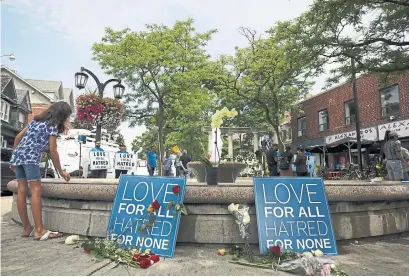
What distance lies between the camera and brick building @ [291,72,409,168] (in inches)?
803

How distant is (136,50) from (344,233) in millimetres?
20888

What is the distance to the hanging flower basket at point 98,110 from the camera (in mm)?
8773

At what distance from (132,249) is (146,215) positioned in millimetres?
442

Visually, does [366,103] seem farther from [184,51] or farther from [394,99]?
[184,51]

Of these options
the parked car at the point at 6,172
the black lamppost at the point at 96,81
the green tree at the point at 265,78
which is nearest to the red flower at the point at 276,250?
the black lamppost at the point at 96,81

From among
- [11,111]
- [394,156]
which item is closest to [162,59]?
[394,156]

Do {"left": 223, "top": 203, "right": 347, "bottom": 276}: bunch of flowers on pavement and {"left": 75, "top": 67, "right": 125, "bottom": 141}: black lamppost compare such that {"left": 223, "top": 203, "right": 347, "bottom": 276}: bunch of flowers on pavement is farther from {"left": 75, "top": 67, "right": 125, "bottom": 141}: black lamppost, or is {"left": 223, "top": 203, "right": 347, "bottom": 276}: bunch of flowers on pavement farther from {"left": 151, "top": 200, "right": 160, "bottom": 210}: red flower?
{"left": 75, "top": 67, "right": 125, "bottom": 141}: black lamppost

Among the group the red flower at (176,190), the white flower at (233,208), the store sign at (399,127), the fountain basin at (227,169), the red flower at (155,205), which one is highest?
the store sign at (399,127)

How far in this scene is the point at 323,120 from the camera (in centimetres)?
2895

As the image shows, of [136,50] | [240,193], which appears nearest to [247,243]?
[240,193]

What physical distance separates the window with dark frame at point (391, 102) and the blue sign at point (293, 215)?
20.2 meters

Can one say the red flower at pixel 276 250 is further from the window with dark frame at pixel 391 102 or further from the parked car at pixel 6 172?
the window with dark frame at pixel 391 102

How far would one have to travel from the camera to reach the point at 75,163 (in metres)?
15.9

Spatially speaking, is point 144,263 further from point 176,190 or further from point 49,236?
point 49,236
